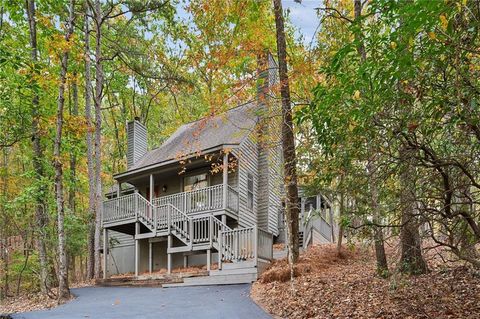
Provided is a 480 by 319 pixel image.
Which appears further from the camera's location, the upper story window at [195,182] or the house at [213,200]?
the upper story window at [195,182]

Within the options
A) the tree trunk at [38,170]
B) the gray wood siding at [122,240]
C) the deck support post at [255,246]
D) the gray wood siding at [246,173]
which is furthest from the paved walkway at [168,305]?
the gray wood siding at [122,240]

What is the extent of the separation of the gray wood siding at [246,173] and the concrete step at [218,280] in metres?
3.27

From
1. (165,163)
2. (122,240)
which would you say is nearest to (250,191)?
(165,163)

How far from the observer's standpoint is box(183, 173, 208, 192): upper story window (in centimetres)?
1597

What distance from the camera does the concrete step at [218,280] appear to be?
1106 cm

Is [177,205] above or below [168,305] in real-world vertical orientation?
above

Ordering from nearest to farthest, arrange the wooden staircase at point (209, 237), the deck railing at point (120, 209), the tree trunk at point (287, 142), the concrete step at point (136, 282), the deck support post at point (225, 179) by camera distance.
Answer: the tree trunk at point (287, 142)
the wooden staircase at point (209, 237)
the concrete step at point (136, 282)
the deck support post at point (225, 179)
the deck railing at point (120, 209)

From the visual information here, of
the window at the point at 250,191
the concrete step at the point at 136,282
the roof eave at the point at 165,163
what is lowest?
the concrete step at the point at 136,282

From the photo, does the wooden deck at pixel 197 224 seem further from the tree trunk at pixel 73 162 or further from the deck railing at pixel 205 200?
the tree trunk at pixel 73 162

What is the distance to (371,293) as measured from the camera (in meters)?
6.83

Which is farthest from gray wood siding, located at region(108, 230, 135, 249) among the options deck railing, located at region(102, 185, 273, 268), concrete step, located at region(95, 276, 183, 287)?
concrete step, located at region(95, 276, 183, 287)

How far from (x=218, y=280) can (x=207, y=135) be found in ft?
23.5

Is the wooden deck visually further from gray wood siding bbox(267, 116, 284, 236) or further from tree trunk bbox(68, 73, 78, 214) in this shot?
gray wood siding bbox(267, 116, 284, 236)

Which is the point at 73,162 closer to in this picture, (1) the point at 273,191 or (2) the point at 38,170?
(2) the point at 38,170
